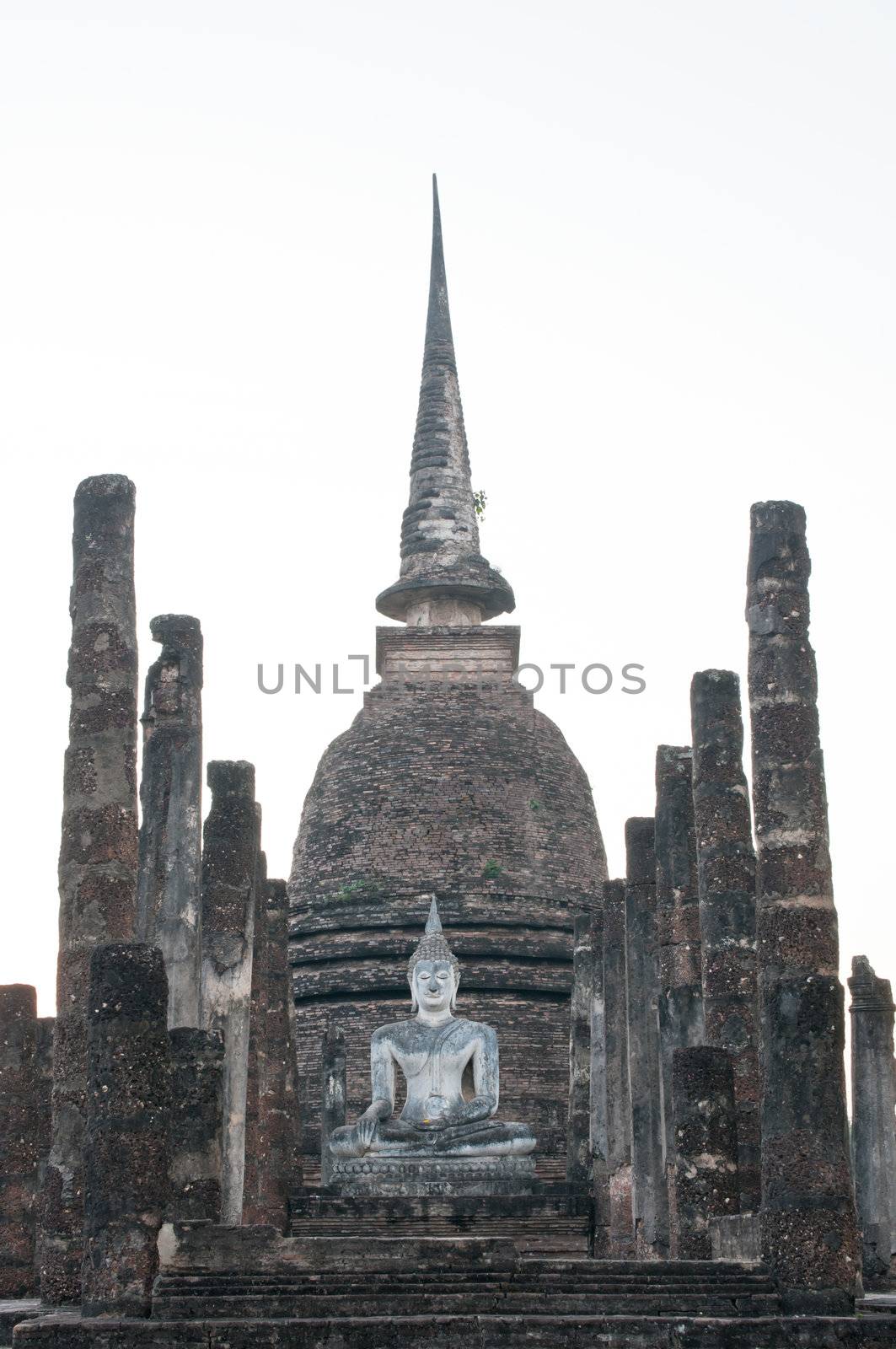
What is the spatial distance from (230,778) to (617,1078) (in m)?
6.16

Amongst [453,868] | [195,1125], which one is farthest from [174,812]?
[453,868]

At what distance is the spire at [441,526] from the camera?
28844 millimetres

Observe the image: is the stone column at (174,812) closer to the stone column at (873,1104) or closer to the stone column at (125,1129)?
the stone column at (125,1129)

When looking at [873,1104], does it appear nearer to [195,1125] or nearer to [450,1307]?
[195,1125]

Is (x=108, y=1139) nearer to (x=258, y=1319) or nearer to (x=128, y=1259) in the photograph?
(x=128, y=1259)

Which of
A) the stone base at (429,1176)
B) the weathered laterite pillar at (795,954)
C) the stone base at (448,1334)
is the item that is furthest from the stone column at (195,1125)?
the stone base at (429,1176)

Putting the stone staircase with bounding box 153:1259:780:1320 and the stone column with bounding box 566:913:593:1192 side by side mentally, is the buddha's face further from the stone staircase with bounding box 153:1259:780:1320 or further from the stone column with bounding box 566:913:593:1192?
the stone staircase with bounding box 153:1259:780:1320

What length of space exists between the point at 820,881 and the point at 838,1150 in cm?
171

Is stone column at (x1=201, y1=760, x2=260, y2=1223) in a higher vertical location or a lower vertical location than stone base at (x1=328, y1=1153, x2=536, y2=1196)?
higher

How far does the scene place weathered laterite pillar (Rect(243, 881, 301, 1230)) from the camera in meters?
17.1

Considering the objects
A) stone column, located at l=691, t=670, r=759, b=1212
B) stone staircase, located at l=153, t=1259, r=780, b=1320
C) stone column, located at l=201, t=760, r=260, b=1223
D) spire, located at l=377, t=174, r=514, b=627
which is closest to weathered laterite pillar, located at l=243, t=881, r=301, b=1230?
stone column, located at l=201, t=760, r=260, b=1223

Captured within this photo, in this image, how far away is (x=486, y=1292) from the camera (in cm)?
981

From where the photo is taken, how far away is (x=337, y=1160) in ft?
65.0

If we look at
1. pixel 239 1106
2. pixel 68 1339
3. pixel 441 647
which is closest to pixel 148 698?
pixel 239 1106
